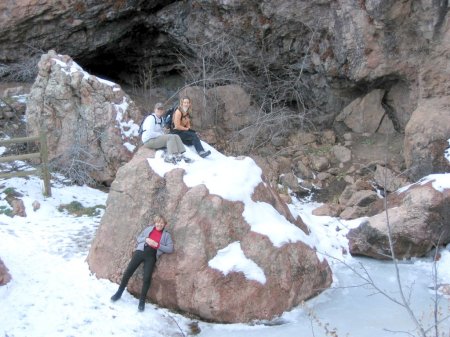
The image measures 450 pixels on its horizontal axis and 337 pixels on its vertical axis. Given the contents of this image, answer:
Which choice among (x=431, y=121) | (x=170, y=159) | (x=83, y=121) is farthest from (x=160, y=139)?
(x=431, y=121)

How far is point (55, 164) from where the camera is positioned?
37.2ft

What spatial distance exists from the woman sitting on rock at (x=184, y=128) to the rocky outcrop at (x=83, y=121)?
2.95 meters


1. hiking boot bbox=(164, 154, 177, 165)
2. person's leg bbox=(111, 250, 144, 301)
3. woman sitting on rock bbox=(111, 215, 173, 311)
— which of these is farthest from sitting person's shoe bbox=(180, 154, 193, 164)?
person's leg bbox=(111, 250, 144, 301)

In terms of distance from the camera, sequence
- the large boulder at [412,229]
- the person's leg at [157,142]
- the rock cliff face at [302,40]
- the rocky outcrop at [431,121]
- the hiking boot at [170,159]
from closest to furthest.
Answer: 1. the hiking boot at [170,159]
2. the person's leg at [157,142]
3. the large boulder at [412,229]
4. the rocky outcrop at [431,121]
5. the rock cliff face at [302,40]

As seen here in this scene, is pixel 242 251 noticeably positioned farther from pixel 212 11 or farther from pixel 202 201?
pixel 212 11

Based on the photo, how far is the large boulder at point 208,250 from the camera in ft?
23.0

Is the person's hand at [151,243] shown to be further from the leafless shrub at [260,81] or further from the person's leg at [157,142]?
the leafless shrub at [260,81]

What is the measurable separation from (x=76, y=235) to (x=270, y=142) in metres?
6.02

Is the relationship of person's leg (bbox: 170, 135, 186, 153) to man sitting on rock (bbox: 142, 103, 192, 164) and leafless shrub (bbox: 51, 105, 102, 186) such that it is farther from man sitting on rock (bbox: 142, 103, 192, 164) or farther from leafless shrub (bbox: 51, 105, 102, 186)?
leafless shrub (bbox: 51, 105, 102, 186)

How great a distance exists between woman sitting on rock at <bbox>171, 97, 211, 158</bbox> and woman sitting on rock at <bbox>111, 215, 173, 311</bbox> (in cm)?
162

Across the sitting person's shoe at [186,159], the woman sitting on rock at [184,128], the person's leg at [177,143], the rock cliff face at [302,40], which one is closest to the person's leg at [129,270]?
the sitting person's shoe at [186,159]

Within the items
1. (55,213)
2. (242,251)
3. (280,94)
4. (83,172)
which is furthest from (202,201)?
(280,94)

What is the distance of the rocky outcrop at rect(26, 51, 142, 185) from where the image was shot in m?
11.2

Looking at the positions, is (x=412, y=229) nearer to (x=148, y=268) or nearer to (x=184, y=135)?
(x=184, y=135)
